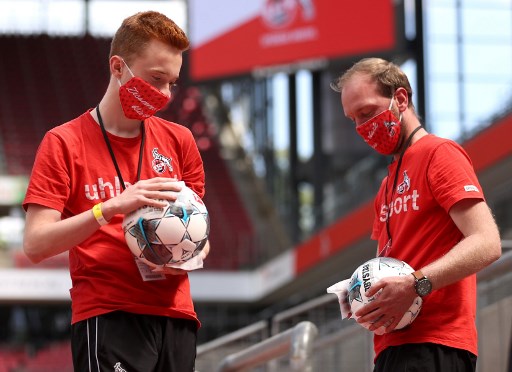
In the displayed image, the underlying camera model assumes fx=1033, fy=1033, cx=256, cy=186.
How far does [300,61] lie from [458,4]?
11661mm

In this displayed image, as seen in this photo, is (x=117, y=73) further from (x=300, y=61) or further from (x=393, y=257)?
(x=300, y=61)

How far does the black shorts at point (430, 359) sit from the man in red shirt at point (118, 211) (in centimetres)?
64

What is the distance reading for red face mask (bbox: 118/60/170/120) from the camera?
3.12 metres

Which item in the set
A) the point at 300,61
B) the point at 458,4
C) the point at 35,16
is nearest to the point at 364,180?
the point at 300,61

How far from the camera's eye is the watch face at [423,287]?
→ 2.85m

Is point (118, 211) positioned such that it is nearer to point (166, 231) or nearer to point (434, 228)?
point (166, 231)

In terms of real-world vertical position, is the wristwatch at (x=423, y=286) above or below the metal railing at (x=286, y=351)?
above

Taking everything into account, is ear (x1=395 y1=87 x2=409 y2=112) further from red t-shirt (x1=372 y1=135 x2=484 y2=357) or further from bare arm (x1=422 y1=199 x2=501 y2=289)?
bare arm (x1=422 y1=199 x2=501 y2=289)

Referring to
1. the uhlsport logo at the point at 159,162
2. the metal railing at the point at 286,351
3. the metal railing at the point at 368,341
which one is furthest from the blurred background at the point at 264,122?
the uhlsport logo at the point at 159,162

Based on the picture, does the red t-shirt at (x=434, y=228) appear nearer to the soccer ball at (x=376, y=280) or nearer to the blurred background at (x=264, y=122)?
the soccer ball at (x=376, y=280)

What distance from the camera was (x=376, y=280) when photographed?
294 cm

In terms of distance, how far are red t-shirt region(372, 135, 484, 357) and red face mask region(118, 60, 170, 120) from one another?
780mm

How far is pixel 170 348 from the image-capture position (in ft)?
10.2

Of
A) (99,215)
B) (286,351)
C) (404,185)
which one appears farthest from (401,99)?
(286,351)
